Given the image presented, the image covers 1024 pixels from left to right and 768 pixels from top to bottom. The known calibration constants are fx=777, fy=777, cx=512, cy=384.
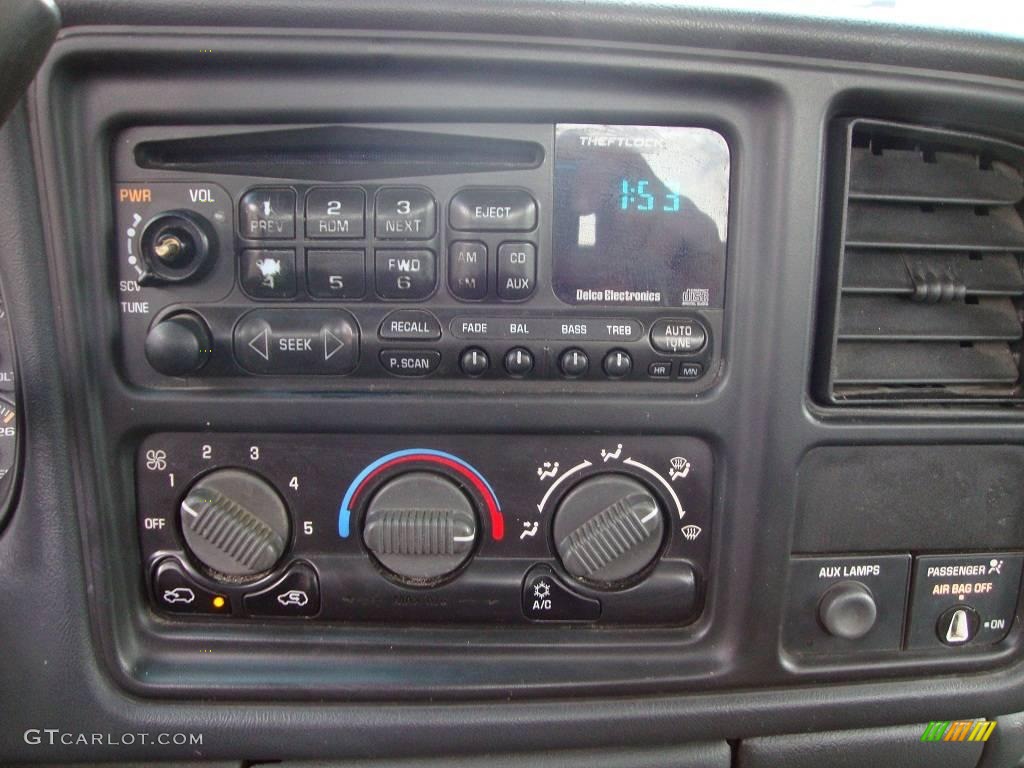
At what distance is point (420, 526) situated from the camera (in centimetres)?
82

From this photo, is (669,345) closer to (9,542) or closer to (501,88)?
(501,88)

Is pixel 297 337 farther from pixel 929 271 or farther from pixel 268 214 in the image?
pixel 929 271

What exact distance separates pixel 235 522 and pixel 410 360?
10.0 inches

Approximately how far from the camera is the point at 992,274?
86cm

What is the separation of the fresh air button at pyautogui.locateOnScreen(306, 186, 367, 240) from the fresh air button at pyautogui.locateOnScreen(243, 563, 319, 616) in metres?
0.36

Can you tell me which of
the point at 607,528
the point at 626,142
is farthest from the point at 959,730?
the point at 626,142

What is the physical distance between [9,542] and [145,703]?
228 millimetres

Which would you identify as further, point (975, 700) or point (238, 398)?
point (975, 700)

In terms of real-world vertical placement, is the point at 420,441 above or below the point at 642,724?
above

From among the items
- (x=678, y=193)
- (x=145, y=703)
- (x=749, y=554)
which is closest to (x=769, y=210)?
(x=678, y=193)

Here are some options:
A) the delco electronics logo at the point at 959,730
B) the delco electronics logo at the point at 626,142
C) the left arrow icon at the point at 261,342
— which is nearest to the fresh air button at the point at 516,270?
the delco electronics logo at the point at 626,142

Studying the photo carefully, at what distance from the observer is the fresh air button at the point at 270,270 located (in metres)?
0.79

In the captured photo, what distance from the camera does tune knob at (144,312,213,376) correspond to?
783 millimetres

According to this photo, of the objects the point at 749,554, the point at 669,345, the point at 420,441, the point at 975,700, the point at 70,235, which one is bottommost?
the point at 975,700
